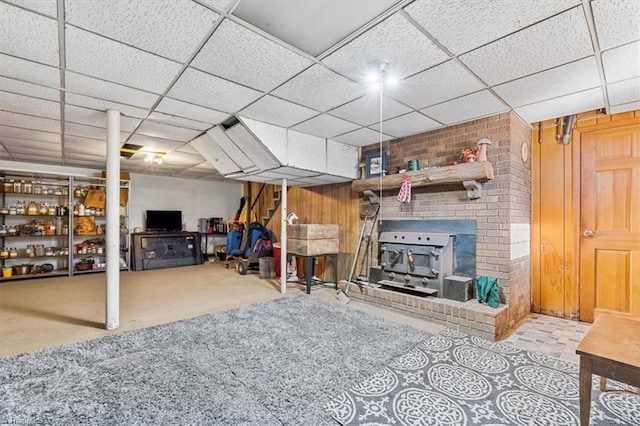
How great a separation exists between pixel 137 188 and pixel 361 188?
600 centimetres

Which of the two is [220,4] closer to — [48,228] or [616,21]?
[616,21]

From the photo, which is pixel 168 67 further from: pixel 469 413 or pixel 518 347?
pixel 518 347

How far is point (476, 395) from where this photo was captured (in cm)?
200

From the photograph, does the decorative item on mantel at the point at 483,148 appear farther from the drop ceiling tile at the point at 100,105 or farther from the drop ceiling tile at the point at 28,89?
the drop ceiling tile at the point at 28,89

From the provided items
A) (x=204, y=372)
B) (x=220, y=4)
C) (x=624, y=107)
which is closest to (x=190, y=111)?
(x=220, y=4)

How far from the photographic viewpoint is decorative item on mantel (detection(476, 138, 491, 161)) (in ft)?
11.3

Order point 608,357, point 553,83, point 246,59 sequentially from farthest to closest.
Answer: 1. point 553,83
2. point 246,59
3. point 608,357

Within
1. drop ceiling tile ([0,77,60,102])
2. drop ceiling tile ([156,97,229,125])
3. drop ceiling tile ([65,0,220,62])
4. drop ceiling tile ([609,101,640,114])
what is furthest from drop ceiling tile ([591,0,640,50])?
drop ceiling tile ([0,77,60,102])

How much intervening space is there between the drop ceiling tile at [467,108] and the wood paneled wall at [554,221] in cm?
110

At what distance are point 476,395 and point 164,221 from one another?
7.60 m

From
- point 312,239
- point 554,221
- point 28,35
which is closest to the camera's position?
point 28,35

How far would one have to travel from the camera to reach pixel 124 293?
181 inches

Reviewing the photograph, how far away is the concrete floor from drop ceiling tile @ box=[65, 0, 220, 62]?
2.78 meters

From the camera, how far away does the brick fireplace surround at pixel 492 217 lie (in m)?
3.26
